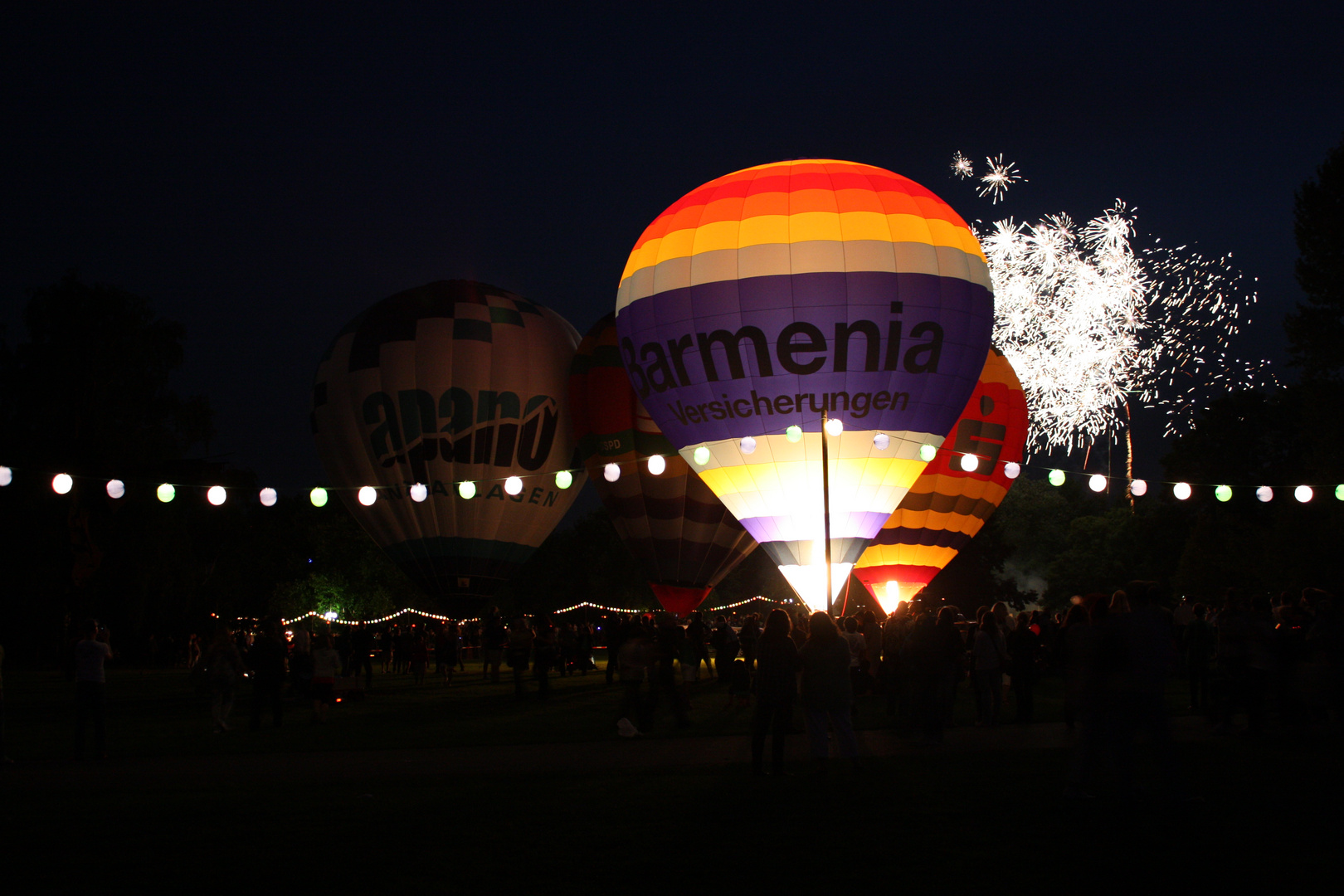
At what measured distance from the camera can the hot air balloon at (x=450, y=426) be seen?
1230 inches

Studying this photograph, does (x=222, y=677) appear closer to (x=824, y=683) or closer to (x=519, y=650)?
(x=519, y=650)

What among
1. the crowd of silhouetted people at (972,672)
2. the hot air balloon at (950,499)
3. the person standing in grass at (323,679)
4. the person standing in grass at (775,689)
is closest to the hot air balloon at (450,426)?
the hot air balloon at (950,499)

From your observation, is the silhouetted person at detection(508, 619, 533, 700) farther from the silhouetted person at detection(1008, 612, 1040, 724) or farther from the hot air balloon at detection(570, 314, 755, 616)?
the hot air balloon at detection(570, 314, 755, 616)

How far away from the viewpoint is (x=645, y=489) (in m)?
32.3

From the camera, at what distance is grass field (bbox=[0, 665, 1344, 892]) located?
22.2ft

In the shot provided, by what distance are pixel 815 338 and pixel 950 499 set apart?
1316 centimetres

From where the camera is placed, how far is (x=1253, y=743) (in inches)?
474

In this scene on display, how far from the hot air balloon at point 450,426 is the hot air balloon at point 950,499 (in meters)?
9.51

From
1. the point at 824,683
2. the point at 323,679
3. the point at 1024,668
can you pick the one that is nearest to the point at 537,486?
the point at 323,679

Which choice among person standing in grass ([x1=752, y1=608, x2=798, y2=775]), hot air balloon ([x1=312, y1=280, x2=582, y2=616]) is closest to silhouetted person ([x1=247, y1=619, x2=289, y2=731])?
person standing in grass ([x1=752, y1=608, x2=798, y2=775])

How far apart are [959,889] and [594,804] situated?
3523 millimetres

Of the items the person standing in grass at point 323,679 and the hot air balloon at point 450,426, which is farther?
the hot air balloon at point 450,426

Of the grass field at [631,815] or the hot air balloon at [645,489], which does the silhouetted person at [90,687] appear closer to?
the grass field at [631,815]

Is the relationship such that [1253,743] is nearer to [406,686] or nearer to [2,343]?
[406,686]
